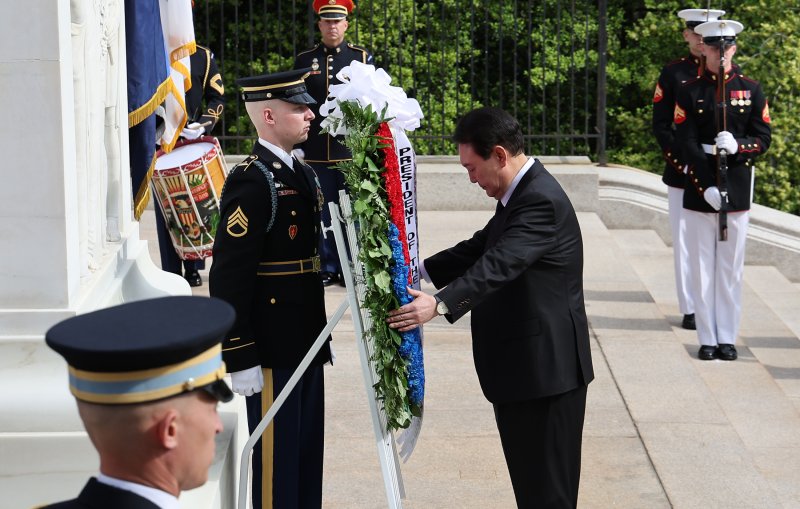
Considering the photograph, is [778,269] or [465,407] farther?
[778,269]

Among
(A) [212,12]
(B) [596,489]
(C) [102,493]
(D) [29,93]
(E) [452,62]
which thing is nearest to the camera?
(C) [102,493]

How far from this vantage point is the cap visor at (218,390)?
2.01 metres

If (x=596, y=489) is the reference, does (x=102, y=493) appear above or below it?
above

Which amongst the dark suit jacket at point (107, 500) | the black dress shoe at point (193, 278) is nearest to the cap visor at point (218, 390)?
the dark suit jacket at point (107, 500)

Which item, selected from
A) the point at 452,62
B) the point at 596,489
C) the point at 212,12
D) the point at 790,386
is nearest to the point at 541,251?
the point at 596,489

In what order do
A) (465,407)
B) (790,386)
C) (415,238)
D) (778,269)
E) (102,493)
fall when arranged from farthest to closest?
(778,269) → (790,386) → (465,407) → (415,238) → (102,493)

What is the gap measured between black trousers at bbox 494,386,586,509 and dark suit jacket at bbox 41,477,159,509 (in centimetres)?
240

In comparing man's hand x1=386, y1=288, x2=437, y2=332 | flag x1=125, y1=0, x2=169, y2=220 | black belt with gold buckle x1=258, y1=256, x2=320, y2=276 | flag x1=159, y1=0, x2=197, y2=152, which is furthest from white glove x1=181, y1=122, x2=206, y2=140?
man's hand x1=386, y1=288, x2=437, y2=332

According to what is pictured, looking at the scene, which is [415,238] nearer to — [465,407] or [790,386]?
[465,407]

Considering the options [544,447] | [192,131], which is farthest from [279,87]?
[192,131]

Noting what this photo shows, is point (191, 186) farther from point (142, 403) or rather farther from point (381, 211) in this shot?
point (142, 403)

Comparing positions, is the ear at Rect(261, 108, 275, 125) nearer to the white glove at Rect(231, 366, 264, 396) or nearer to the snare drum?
the white glove at Rect(231, 366, 264, 396)

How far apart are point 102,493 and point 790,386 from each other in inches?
238

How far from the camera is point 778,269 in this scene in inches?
425
